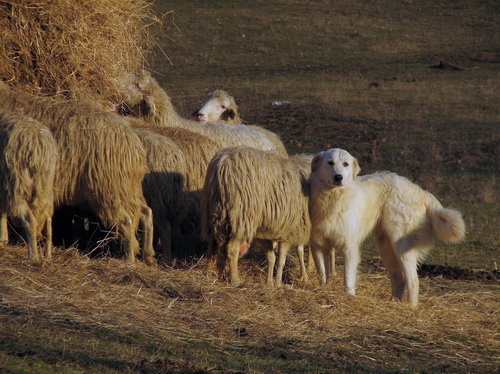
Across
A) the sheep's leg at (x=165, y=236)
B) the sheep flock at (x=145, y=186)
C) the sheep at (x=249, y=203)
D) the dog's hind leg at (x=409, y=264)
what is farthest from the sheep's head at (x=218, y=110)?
the dog's hind leg at (x=409, y=264)

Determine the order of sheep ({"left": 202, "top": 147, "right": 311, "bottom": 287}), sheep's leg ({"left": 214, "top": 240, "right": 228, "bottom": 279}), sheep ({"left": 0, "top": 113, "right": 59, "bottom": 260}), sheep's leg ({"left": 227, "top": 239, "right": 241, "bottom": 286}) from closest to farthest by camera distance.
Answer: sheep ({"left": 0, "top": 113, "right": 59, "bottom": 260}), sheep ({"left": 202, "top": 147, "right": 311, "bottom": 287}), sheep's leg ({"left": 227, "top": 239, "right": 241, "bottom": 286}), sheep's leg ({"left": 214, "top": 240, "right": 228, "bottom": 279})

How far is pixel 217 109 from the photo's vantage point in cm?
1230

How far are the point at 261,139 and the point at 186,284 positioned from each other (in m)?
3.84

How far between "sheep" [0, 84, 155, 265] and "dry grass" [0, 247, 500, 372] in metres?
0.45

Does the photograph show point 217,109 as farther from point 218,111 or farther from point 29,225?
Answer: point 29,225

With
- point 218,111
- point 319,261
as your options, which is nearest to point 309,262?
point 319,261

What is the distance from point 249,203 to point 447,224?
7.05 feet

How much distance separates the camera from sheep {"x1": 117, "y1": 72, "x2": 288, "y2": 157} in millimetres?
10453

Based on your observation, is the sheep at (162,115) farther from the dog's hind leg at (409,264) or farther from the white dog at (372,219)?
the dog's hind leg at (409,264)

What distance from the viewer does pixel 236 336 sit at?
246 inches

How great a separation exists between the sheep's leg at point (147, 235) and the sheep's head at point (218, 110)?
396 centimetres

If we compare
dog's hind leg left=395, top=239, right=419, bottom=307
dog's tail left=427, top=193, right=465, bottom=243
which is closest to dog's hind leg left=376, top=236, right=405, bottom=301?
dog's hind leg left=395, top=239, right=419, bottom=307

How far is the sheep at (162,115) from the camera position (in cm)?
1045

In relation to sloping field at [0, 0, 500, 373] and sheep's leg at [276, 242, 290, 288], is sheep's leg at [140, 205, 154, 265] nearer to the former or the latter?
sloping field at [0, 0, 500, 373]
